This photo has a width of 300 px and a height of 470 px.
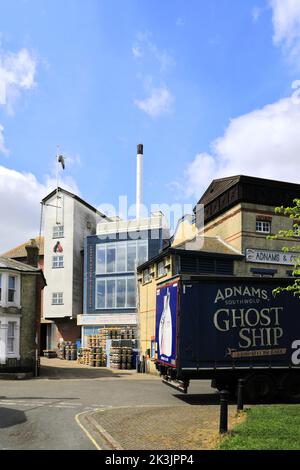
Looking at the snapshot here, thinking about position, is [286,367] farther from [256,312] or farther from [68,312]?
[68,312]

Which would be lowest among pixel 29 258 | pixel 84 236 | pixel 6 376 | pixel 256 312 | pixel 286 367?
pixel 6 376

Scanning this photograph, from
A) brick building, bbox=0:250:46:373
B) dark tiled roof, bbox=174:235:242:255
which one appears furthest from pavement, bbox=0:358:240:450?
dark tiled roof, bbox=174:235:242:255

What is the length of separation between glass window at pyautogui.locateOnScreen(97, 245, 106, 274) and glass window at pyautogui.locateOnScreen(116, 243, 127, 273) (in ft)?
5.43

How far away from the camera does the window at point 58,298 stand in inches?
2000

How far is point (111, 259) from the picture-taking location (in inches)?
1836

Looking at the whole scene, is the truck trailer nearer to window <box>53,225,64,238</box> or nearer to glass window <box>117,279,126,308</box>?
glass window <box>117,279,126,308</box>

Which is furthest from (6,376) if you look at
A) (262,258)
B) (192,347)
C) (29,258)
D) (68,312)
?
(68,312)

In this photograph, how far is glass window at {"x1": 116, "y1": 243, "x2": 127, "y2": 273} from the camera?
45.8 m

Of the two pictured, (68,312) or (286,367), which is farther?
(68,312)

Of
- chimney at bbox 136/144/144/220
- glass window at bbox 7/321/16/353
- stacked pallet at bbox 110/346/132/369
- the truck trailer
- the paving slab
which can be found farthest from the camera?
chimney at bbox 136/144/144/220

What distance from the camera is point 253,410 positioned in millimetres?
13422

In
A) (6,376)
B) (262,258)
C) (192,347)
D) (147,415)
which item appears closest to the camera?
(147,415)
